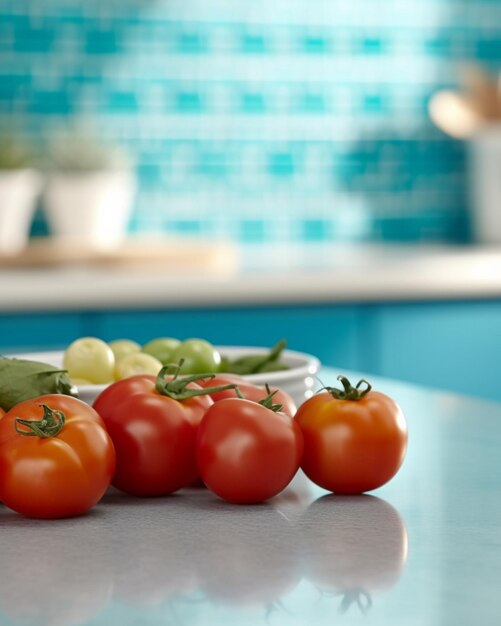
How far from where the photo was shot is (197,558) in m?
0.79

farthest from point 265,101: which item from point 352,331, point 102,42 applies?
point 352,331

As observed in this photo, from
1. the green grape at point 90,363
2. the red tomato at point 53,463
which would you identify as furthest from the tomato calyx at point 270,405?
the green grape at point 90,363

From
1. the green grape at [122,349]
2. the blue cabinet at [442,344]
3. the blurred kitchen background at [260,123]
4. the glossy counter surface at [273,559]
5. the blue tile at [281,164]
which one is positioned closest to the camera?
the glossy counter surface at [273,559]

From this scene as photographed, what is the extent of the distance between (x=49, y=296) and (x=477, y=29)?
1.82 meters

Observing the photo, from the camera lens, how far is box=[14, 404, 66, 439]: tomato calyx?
0.90 metres

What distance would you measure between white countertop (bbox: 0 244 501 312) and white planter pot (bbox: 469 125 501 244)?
509mm

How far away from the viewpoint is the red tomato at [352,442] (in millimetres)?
963

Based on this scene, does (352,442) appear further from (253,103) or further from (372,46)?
(372,46)

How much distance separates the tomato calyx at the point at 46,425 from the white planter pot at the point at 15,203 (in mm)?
2167

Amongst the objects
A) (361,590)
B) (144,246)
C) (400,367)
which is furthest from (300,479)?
(144,246)

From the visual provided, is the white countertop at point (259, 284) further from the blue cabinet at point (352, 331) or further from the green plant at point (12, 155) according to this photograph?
the green plant at point (12, 155)

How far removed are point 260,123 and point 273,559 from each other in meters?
2.87

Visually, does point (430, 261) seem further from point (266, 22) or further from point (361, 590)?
point (361, 590)

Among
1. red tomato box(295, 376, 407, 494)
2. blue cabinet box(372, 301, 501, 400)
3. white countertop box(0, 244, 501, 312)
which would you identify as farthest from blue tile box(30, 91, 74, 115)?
red tomato box(295, 376, 407, 494)
